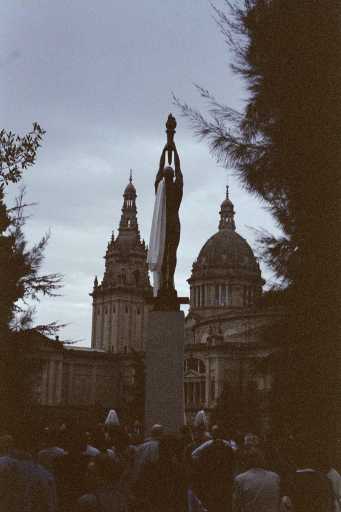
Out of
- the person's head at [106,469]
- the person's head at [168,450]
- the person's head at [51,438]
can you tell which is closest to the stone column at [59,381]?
the person's head at [51,438]

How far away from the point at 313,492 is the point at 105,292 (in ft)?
422

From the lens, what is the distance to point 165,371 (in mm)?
15305

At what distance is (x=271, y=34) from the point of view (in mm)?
15445

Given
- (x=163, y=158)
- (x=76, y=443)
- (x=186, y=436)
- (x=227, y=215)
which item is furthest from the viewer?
(x=227, y=215)

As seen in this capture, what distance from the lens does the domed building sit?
11200cm

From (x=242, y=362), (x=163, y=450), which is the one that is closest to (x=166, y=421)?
(x=163, y=450)

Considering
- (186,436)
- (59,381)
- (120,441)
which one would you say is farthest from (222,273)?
(120,441)

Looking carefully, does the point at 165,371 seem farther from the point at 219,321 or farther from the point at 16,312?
the point at 219,321

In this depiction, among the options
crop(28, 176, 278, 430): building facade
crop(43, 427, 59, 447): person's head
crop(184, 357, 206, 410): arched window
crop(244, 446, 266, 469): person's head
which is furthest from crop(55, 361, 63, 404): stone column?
crop(244, 446, 266, 469): person's head

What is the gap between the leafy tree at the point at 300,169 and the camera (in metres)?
14.3

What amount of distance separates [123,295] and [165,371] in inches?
4720

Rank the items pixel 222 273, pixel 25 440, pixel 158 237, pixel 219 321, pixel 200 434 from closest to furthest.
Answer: pixel 25 440
pixel 200 434
pixel 158 237
pixel 219 321
pixel 222 273

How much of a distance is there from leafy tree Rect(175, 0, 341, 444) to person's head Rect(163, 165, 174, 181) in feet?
4.92

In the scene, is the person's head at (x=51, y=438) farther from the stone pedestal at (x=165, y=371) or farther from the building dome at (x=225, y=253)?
the building dome at (x=225, y=253)
